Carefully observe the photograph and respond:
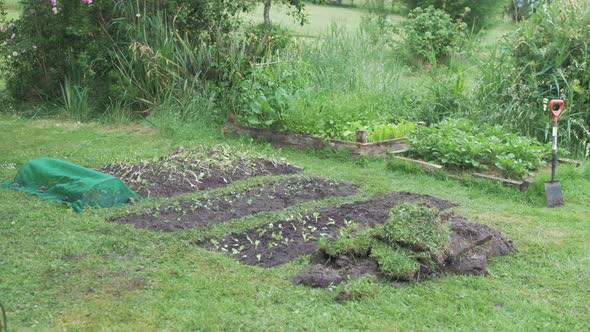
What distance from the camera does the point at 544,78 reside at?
8.87 meters

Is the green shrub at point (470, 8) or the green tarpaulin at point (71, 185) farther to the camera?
the green shrub at point (470, 8)

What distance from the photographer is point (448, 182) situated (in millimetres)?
7441

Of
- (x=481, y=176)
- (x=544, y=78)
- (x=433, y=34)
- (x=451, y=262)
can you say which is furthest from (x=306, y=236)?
(x=433, y=34)

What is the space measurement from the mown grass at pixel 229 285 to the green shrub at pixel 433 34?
9.51 metres

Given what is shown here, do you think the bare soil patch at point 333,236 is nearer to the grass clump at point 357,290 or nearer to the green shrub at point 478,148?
the grass clump at point 357,290

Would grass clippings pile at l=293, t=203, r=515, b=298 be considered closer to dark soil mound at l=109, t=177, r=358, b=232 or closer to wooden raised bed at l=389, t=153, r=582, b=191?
dark soil mound at l=109, t=177, r=358, b=232

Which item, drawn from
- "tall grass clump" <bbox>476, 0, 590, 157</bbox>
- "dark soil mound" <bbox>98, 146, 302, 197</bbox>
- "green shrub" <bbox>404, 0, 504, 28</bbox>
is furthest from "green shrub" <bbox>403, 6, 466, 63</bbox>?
"dark soil mound" <bbox>98, 146, 302, 197</bbox>

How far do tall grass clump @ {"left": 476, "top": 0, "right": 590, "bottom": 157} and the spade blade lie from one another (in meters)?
1.56

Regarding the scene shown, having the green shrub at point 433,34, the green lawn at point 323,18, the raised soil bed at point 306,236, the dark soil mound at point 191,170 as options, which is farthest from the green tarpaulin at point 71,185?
the green lawn at point 323,18

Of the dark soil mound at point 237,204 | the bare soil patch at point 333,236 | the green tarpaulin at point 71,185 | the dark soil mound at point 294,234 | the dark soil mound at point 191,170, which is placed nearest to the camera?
the bare soil patch at point 333,236

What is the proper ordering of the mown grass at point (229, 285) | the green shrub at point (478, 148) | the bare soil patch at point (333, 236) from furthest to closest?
the green shrub at point (478, 148), the bare soil patch at point (333, 236), the mown grass at point (229, 285)

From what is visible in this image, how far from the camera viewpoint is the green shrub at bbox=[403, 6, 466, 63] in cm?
1575

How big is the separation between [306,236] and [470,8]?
565 inches

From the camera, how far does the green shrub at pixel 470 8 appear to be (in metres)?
18.0
